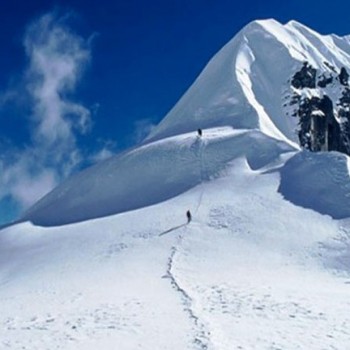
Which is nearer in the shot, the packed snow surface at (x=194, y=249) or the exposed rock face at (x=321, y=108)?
the packed snow surface at (x=194, y=249)

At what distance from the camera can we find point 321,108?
8306cm

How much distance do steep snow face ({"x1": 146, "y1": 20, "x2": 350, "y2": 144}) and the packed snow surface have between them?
778 mm

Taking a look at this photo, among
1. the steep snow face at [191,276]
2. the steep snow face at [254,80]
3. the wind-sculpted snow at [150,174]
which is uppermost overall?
the steep snow face at [254,80]

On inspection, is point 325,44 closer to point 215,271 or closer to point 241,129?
point 241,129

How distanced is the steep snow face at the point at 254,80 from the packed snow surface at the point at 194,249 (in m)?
0.78

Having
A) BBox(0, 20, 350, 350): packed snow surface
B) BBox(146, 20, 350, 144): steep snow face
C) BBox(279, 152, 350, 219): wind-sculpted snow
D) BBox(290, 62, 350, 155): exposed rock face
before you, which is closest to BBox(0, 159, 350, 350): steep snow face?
BBox(0, 20, 350, 350): packed snow surface

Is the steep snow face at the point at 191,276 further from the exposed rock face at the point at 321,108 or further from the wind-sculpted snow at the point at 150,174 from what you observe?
the exposed rock face at the point at 321,108

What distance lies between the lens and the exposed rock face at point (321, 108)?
79.7 meters

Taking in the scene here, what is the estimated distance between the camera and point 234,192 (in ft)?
163

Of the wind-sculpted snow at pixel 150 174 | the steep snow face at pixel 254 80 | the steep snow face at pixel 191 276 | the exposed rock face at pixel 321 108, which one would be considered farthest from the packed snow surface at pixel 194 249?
the exposed rock face at pixel 321 108

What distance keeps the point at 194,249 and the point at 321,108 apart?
172 feet

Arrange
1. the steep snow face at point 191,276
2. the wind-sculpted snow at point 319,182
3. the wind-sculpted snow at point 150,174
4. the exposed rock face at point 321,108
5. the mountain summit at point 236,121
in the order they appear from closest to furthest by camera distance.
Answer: the steep snow face at point 191,276 → the wind-sculpted snow at point 319,182 → the wind-sculpted snow at point 150,174 → the mountain summit at point 236,121 → the exposed rock face at point 321,108

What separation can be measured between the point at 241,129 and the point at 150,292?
46.0 m

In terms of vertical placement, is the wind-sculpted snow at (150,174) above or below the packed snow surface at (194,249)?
above
